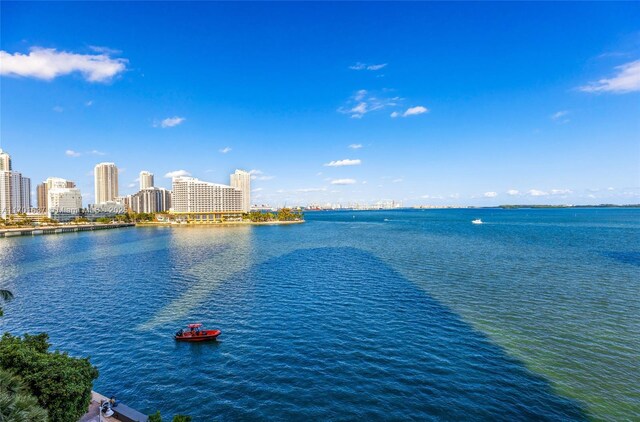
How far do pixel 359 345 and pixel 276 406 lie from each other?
11.5m

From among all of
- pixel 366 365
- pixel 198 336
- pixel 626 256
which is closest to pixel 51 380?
pixel 198 336

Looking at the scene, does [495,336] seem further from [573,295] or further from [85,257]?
[85,257]

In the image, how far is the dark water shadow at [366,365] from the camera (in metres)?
22.8

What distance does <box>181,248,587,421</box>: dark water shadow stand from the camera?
74.7 feet

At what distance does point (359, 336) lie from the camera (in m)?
34.2

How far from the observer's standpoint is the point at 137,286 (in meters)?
57.0

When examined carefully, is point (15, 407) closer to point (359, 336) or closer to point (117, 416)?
point (117, 416)

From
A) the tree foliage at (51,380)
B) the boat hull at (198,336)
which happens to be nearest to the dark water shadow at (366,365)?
the boat hull at (198,336)

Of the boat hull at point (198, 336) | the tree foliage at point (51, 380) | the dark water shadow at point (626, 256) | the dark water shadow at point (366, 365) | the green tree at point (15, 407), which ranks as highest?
the green tree at point (15, 407)

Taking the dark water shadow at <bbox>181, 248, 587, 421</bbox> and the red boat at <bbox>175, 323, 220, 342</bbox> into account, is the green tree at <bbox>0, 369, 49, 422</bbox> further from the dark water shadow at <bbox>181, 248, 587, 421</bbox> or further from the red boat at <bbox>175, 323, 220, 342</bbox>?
the red boat at <bbox>175, 323, 220, 342</bbox>

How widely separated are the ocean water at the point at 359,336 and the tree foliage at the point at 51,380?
6611 millimetres

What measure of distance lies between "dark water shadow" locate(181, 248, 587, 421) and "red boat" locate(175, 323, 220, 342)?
1463mm

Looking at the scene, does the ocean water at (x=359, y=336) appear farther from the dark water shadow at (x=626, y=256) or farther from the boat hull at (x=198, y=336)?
the dark water shadow at (x=626, y=256)

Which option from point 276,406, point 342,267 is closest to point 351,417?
point 276,406
